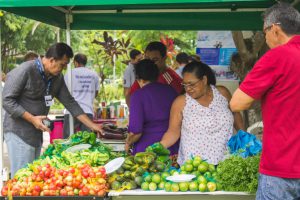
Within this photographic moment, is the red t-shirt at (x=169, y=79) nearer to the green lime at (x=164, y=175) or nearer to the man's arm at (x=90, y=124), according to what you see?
the man's arm at (x=90, y=124)

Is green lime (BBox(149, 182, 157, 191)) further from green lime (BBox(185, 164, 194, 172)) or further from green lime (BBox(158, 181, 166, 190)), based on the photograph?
green lime (BBox(185, 164, 194, 172))

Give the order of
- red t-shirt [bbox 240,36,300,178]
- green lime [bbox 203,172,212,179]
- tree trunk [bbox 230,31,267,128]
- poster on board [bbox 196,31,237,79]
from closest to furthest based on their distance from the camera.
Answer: red t-shirt [bbox 240,36,300,178], green lime [bbox 203,172,212,179], tree trunk [bbox 230,31,267,128], poster on board [bbox 196,31,237,79]

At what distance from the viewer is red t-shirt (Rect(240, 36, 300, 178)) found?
2.91m

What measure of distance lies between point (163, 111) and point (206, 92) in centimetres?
56

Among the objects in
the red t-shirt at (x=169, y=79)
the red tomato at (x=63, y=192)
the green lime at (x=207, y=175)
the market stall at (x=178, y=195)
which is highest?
the red t-shirt at (x=169, y=79)

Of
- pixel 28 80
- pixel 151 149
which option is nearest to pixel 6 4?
pixel 28 80

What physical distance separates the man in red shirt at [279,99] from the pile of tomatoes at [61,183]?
1.29 m

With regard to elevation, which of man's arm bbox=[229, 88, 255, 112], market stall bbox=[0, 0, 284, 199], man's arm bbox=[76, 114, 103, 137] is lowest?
man's arm bbox=[76, 114, 103, 137]

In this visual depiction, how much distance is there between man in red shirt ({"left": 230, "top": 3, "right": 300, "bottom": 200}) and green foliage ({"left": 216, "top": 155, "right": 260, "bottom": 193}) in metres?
0.52

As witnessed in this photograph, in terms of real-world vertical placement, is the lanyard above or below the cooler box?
above

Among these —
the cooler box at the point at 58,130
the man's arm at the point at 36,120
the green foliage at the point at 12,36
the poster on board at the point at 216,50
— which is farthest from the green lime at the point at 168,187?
the green foliage at the point at 12,36

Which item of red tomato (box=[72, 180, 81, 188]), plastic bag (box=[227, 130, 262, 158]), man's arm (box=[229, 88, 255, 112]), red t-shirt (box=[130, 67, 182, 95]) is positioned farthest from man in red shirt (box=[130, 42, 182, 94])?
man's arm (box=[229, 88, 255, 112])

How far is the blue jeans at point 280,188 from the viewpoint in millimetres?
3023

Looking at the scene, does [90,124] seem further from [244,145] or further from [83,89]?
[83,89]
